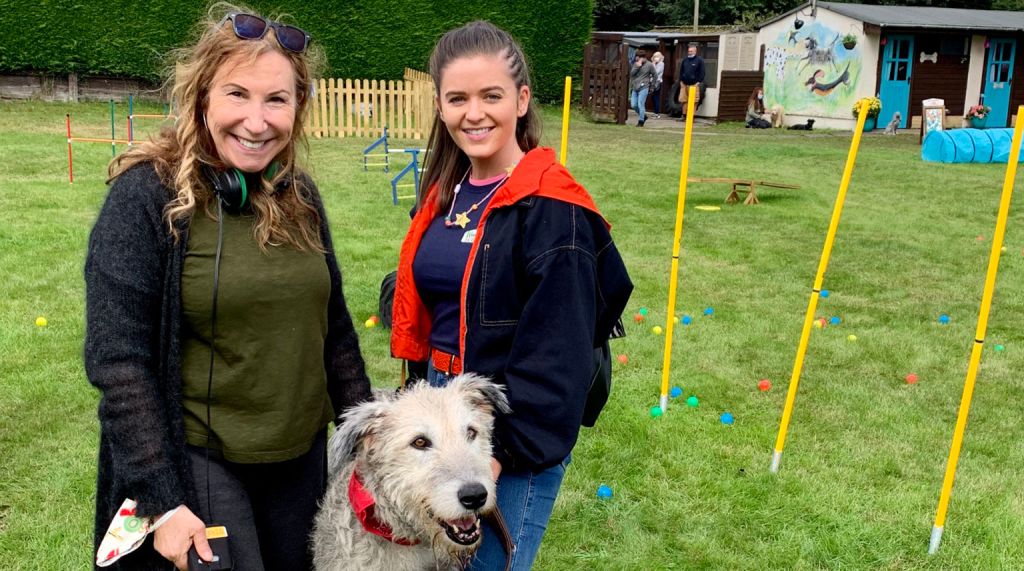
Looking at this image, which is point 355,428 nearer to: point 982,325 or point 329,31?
point 982,325

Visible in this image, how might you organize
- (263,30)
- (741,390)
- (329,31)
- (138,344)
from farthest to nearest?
(329,31)
(741,390)
(263,30)
(138,344)

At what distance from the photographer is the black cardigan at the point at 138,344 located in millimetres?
2283

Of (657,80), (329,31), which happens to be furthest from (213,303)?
(657,80)

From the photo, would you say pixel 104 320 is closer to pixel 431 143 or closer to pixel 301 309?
pixel 301 309

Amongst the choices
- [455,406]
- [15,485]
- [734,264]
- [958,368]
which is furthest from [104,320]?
[734,264]

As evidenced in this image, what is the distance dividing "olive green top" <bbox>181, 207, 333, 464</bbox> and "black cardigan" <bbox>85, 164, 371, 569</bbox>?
0.07 meters

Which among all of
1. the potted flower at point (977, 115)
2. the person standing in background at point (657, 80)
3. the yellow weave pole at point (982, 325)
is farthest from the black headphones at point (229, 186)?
the potted flower at point (977, 115)

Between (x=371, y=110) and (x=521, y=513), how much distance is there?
2057 cm

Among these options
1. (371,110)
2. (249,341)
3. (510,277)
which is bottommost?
(249,341)

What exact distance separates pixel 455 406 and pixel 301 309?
57 centimetres

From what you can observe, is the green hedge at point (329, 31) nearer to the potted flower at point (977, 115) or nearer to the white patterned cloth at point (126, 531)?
the potted flower at point (977, 115)

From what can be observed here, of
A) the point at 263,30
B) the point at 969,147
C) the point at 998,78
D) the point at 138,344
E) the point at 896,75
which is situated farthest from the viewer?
the point at 998,78

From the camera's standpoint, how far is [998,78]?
1173 inches

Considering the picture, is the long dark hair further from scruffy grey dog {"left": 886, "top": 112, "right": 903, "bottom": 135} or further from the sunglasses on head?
scruffy grey dog {"left": 886, "top": 112, "right": 903, "bottom": 135}
